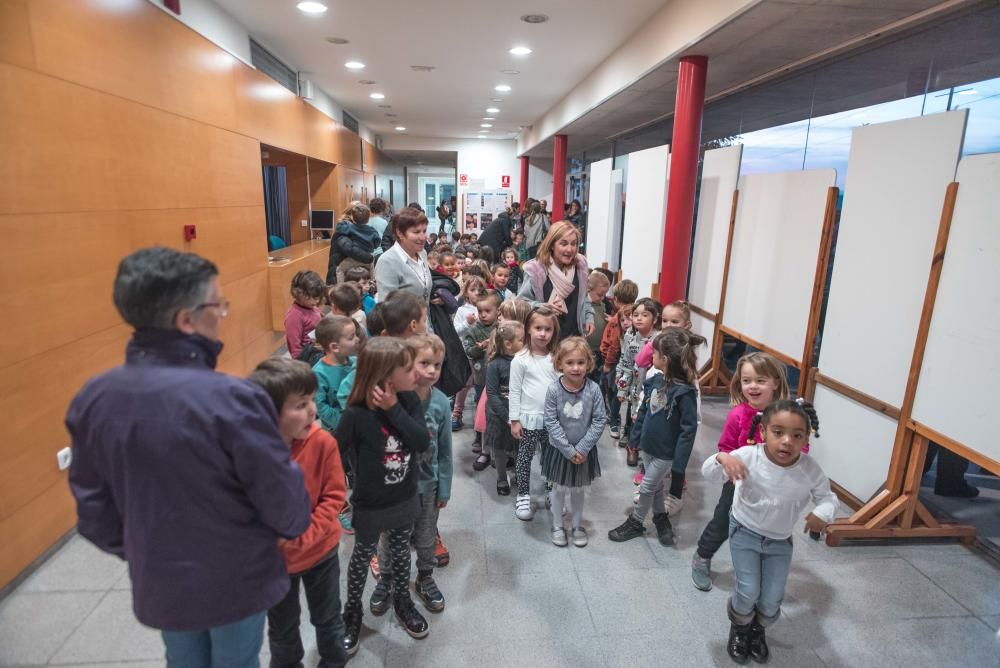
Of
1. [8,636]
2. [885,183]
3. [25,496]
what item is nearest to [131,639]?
[8,636]

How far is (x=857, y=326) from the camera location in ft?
11.4

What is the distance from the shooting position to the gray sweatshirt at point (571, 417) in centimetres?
280

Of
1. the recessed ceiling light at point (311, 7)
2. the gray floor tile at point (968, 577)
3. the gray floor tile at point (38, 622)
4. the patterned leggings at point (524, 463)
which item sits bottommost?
the gray floor tile at point (38, 622)

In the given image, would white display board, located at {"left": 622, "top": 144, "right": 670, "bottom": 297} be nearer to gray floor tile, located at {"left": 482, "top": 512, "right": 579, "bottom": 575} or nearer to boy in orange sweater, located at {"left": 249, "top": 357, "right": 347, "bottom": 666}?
gray floor tile, located at {"left": 482, "top": 512, "right": 579, "bottom": 575}

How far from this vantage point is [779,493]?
84.4 inches

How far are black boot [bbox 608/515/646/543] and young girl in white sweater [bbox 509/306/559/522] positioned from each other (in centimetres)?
68

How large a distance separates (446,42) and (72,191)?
14.5ft

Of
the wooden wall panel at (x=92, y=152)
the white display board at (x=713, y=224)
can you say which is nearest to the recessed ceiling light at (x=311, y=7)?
the wooden wall panel at (x=92, y=152)

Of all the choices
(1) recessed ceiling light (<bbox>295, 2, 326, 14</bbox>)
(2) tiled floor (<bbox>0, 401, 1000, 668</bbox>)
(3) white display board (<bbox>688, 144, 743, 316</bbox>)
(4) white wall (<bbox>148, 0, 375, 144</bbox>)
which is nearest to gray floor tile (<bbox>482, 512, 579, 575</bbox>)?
(2) tiled floor (<bbox>0, 401, 1000, 668</bbox>)

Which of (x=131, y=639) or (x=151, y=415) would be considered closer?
(x=151, y=415)

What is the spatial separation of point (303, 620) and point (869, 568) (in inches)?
115

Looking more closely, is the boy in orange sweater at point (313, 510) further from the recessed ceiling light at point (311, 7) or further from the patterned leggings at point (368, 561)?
the recessed ceiling light at point (311, 7)

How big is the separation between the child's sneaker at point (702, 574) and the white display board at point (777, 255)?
2.16 meters

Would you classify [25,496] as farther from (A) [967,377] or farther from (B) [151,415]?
(A) [967,377]
